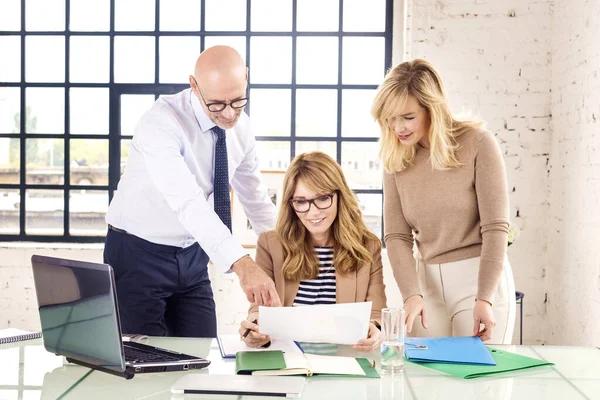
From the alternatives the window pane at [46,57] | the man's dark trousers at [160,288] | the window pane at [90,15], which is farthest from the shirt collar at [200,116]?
the window pane at [46,57]

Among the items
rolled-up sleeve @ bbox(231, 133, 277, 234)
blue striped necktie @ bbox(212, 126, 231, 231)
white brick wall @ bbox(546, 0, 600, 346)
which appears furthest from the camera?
white brick wall @ bbox(546, 0, 600, 346)

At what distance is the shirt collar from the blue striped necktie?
0.11ft

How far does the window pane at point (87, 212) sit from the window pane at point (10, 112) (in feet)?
1.82

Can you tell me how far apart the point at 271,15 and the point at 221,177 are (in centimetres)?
218

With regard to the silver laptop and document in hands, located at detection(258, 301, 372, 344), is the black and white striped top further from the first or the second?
the silver laptop

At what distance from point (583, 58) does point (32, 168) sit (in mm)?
3249

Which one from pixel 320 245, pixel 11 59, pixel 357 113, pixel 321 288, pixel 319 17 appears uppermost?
pixel 319 17

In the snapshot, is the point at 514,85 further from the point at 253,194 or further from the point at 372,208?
the point at 253,194

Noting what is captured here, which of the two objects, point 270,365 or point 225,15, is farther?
point 225,15

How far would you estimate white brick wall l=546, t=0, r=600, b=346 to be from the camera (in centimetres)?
334

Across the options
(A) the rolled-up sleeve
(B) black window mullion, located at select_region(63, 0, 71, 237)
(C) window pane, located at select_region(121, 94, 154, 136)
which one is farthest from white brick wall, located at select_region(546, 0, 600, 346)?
(B) black window mullion, located at select_region(63, 0, 71, 237)

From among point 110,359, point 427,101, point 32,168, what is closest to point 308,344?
point 110,359

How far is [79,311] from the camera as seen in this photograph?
1610 mm

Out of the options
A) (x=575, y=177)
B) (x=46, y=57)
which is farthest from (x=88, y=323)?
(x=46, y=57)
